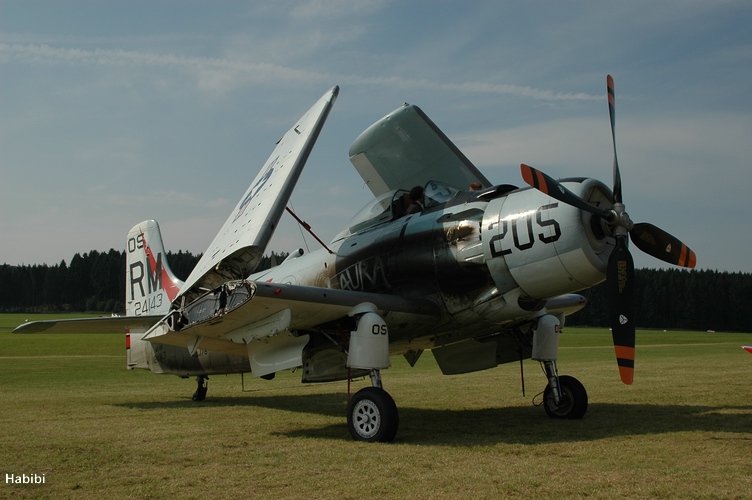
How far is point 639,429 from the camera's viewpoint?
8.20 metres

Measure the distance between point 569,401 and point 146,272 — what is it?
31.0 feet

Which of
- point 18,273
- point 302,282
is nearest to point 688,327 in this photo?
point 302,282

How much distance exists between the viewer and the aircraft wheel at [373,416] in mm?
7840

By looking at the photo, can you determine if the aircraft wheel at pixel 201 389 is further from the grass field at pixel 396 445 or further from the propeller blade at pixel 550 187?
the propeller blade at pixel 550 187

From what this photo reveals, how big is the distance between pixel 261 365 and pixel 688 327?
339 ft

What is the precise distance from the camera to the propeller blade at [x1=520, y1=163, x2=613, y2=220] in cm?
764

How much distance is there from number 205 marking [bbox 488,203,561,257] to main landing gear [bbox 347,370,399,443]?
2.12 metres

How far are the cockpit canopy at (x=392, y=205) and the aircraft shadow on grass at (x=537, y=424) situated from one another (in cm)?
287

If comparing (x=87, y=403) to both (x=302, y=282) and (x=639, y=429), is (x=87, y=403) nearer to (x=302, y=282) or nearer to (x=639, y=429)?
(x=302, y=282)

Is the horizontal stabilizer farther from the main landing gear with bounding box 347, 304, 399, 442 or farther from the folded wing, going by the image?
the main landing gear with bounding box 347, 304, 399, 442

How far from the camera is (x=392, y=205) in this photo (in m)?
9.98

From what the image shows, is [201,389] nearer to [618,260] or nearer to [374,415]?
[374,415]
